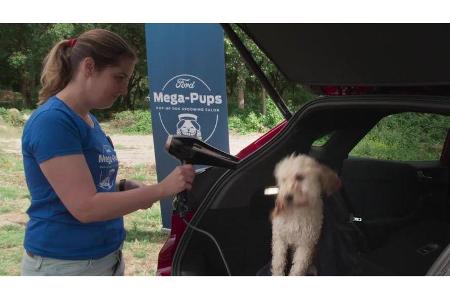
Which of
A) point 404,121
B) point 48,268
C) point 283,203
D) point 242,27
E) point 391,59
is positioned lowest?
point 48,268

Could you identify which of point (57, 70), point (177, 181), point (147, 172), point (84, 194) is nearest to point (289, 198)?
point (177, 181)

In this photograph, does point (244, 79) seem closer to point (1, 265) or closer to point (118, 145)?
point (118, 145)

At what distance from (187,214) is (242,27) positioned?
80 centimetres

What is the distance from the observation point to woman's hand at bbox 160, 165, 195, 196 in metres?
1.67

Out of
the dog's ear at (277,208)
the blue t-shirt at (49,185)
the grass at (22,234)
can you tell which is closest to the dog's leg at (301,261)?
the dog's ear at (277,208)

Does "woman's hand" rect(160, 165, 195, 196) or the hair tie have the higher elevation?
the hair tie

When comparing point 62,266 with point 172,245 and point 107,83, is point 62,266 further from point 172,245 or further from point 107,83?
point 107,83

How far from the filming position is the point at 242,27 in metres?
2.15

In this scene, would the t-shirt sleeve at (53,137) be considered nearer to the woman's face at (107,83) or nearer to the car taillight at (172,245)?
the woman's face at (107,83)

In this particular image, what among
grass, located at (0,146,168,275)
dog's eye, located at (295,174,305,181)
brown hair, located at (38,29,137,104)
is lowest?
grass, located at (0,146,168,275)

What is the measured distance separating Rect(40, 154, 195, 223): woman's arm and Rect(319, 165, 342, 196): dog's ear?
0.54 meters

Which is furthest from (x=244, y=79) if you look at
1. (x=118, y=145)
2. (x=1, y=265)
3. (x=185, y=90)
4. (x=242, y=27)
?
(x=242, y=27)

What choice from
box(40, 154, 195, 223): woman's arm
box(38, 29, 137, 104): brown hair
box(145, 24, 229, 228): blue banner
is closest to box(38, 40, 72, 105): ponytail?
box(38, 29, 137, 104): brown hair

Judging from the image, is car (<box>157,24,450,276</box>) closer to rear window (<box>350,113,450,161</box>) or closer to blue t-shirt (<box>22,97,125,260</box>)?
rear window (<box>350,113,450,161</box>)
